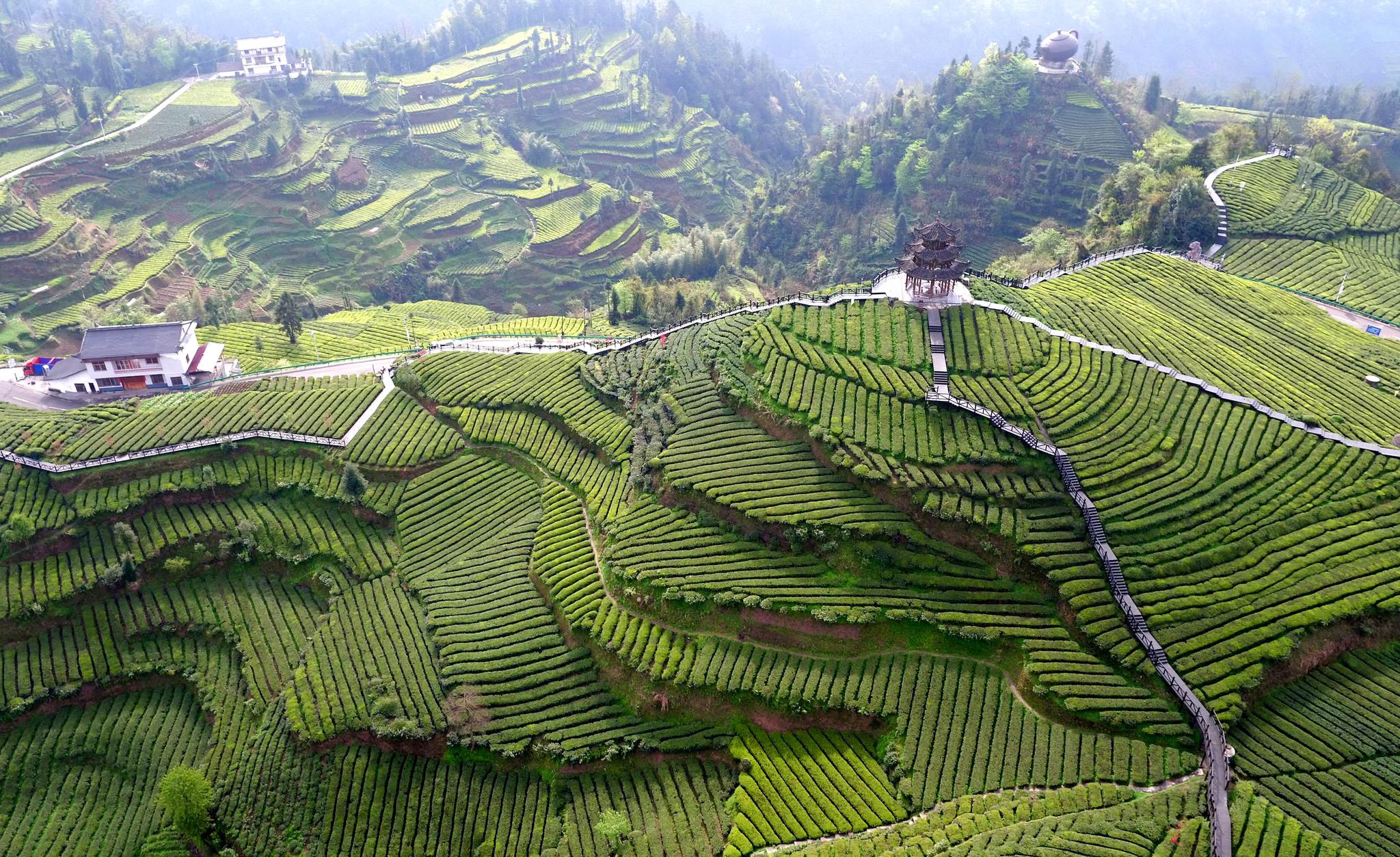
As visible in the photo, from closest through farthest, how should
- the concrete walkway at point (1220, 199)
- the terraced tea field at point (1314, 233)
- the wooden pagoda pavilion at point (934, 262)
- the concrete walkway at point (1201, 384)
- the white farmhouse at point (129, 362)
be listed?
the concrete walkway at point (1201, 384) → the wooden pagoda pavilion at point (934, 262) → the white farmhouse at point (129, 362) → the terraced tea field at point (1314, 233) → the concrete walkway at point (1220, 199)

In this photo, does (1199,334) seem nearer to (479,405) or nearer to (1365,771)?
(1365,771)

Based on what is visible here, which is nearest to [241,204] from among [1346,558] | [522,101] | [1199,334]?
[522,101]

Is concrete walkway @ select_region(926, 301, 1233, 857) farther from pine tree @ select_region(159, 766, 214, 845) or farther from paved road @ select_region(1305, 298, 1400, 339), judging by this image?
pine tree @ select_region(159, 766, 214, 845)

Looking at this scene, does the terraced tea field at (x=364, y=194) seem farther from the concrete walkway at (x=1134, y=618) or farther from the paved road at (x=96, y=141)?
the concrete walkway at (x=1134, y=618)

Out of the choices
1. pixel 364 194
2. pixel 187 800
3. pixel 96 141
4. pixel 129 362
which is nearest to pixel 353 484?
pixel 187 800

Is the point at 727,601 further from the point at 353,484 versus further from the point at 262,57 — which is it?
the point at 262,57

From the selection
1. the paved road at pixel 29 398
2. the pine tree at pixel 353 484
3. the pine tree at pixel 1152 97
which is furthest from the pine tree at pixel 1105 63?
the paved road at pixel 29 398
